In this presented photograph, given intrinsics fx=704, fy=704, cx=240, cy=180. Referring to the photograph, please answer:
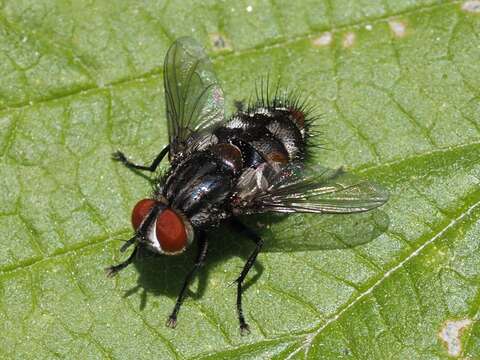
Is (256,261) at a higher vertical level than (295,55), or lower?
lower

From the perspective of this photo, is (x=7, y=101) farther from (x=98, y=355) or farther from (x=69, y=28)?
(x=98, y=355)

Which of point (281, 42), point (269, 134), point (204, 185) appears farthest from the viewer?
point (281, 42)

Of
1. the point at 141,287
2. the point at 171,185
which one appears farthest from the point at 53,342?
the point at 171,185

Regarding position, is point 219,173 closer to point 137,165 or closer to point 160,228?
point 160,228

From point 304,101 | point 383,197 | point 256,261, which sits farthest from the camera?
point 304,101

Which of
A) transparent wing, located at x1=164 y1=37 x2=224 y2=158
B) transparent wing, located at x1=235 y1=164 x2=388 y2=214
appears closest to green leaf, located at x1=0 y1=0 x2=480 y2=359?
transparent wing, located at x1=164 y1=37 x2=224 y2=158

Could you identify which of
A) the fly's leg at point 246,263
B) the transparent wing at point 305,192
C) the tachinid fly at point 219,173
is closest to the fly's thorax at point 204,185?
the tachinid fly at point 219,173

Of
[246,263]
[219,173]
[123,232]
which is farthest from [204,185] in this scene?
[123,232]

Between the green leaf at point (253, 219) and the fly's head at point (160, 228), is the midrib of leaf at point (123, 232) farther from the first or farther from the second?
the fly's head at point (160, 228)
